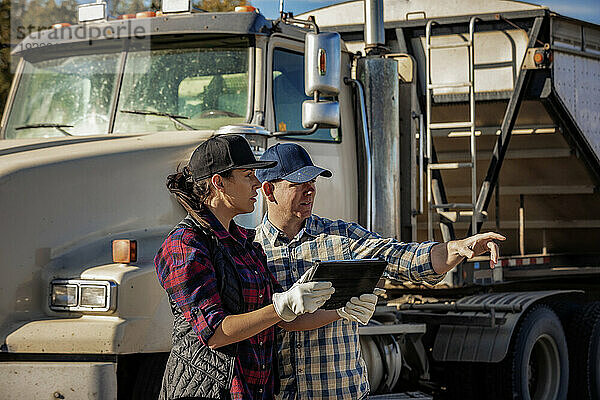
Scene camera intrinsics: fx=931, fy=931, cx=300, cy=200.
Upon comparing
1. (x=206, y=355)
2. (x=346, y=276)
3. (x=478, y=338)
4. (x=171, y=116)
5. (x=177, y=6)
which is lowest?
(x=478, y=338)

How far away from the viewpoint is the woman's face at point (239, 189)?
3078 millimetres

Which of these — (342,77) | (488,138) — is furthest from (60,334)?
(488,138)

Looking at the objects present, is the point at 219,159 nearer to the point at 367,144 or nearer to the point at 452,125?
the point at 367,144

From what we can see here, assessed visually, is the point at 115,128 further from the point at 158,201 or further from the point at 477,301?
the point at 477,301

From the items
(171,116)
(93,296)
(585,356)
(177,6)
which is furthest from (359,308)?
(585,356)

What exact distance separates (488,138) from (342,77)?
6.40 feet

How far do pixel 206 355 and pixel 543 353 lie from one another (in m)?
5.15

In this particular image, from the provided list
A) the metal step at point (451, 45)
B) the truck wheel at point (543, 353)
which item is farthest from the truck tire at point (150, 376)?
the metal step at point (451, 45)

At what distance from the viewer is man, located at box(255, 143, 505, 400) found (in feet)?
12.0

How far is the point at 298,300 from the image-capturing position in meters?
2.79

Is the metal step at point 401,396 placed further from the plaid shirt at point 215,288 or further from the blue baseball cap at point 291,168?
the plaid shirt at point 215,288

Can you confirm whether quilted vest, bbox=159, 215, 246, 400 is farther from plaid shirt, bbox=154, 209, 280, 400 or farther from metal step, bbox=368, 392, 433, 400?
metal step, bbox=368, 392, 433, 400

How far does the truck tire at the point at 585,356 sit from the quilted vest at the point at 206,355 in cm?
548

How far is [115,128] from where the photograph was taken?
18.6 feet
